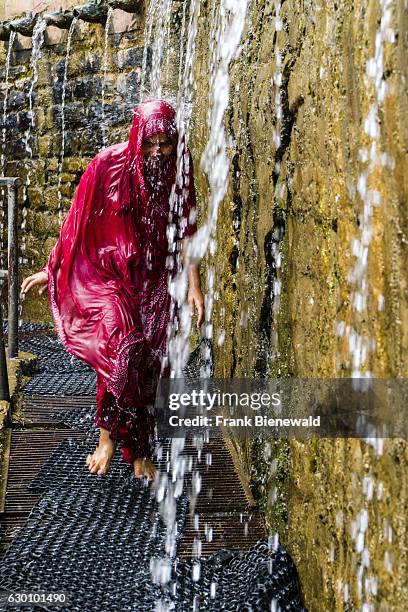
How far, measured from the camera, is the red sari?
12.2ft

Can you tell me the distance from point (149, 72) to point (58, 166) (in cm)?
154

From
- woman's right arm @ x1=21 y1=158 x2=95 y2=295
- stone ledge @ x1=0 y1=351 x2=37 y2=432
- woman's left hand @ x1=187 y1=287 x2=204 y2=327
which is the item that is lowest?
stone ledge @ x1=0 y1=351 x2=37 y2=432

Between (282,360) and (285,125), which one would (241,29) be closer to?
(285,125)

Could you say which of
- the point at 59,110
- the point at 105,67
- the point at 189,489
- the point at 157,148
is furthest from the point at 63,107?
the point at 189,489

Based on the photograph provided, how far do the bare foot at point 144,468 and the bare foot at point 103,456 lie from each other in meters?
0.12

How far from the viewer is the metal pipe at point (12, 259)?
18.3 feet

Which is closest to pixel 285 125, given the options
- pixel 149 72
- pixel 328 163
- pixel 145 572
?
pixel 328 163

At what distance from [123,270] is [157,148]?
0.53m

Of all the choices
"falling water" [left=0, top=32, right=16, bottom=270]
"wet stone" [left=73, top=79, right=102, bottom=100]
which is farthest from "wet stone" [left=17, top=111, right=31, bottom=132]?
"wet stone" [left=73, top=79, right=102, bottom=100]

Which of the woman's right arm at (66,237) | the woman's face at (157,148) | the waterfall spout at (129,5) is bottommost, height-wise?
the woman's right arm at (66,237)

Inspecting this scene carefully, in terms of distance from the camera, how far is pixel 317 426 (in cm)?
242

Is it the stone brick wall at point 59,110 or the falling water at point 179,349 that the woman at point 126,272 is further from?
the stone brick wall at point 59,110

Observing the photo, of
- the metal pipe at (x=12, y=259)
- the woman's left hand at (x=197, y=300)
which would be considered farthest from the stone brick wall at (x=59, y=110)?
the woman's left hand at (x=197, y=300)

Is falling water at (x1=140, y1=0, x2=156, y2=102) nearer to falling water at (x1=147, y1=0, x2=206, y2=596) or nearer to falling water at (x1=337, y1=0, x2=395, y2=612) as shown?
falling water at (x1=147, y1=0, x2=206, y2=596)
